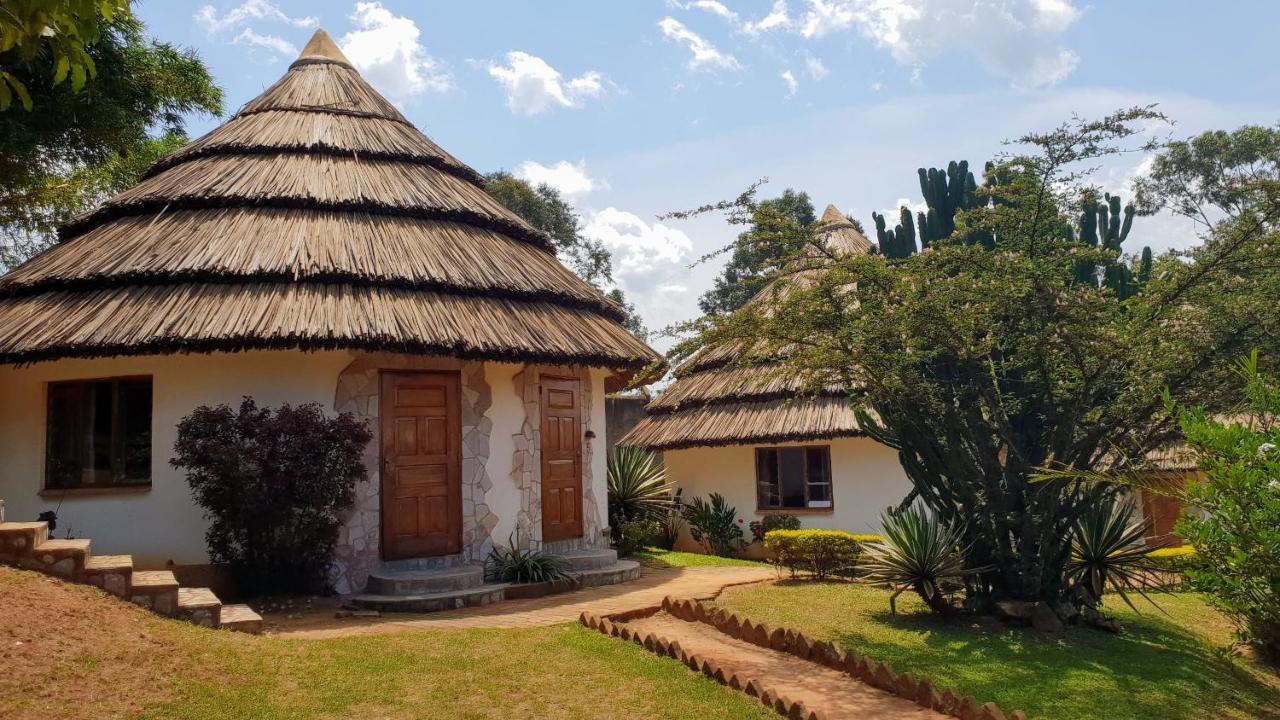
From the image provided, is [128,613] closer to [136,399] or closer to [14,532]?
[14,532]

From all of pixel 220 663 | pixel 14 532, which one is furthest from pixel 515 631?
pixel 14 532

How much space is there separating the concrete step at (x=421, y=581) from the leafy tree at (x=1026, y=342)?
10.7 ft

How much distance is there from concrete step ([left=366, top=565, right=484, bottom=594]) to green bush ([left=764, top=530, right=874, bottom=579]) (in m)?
3.72

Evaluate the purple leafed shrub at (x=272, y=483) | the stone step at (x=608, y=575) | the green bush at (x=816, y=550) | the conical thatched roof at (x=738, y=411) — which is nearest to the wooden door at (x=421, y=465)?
the purple leafed shrub at (x=272, y=483)

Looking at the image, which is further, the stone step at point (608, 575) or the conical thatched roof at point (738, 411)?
the conical thatched roof at point (738, 411)

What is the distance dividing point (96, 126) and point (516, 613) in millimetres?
10305

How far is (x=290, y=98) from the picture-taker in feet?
47.0

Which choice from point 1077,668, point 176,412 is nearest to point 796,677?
→ point 1077,668

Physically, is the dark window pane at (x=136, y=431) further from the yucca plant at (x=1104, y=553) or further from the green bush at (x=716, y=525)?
the yucca plant at (x=1104, y=553)

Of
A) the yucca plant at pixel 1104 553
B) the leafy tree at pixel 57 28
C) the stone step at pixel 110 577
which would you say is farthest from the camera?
the yucca plant at pixel 1104 553

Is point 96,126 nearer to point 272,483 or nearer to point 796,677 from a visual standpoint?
point 272,483

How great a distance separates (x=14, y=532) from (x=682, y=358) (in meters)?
5.81

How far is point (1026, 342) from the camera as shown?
28.5ft

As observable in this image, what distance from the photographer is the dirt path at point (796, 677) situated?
624 cm
